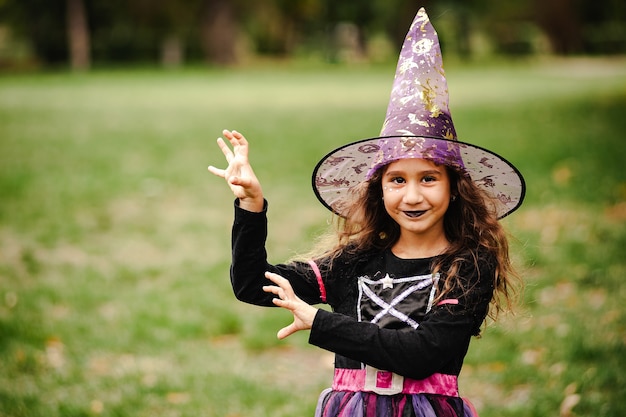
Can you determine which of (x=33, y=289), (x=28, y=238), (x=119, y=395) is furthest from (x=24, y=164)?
(x=119, y=395)

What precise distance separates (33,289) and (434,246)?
4.35 metres

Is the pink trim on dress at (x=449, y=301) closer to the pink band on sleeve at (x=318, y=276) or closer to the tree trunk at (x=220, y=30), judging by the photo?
the pink band on sleeve at (x=318, y=276)

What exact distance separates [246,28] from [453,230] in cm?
4543

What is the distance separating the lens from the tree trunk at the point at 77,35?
1403 inches

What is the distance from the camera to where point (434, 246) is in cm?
239

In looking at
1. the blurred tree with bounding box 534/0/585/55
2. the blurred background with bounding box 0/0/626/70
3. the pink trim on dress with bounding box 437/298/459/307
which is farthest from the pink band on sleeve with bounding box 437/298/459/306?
the blurred tree with bounding box 534/0/585/55

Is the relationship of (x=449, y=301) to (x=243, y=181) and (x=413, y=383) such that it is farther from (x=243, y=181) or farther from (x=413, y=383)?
(x=243, y=181)

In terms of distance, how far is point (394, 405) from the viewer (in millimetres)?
2203

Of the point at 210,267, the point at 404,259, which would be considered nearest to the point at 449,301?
the point at 404,259

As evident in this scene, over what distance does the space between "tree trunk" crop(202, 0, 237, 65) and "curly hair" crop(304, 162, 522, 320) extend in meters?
35.5

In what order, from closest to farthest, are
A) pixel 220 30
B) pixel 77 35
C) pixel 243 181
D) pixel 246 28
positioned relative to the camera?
pixel 243 181 → pixel 77 35 → pixel 220 30 → pixel 246 28

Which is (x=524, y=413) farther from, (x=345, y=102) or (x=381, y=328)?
(x=345, y=102)

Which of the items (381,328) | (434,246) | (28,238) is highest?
(434,246)

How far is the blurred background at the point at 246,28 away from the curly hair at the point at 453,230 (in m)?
30.1
